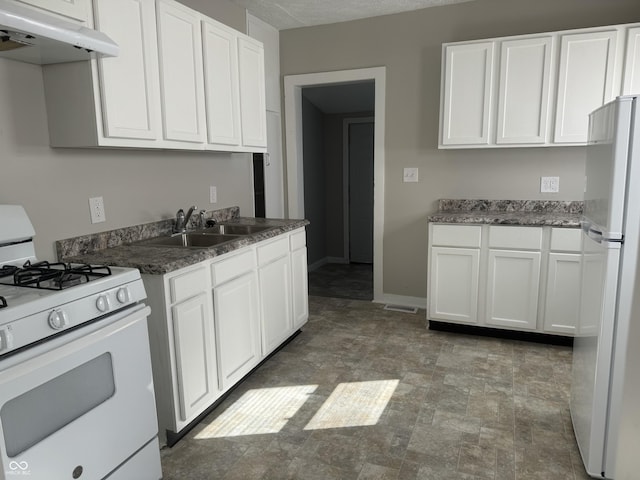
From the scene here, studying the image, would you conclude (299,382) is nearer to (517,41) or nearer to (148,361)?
(148,361)

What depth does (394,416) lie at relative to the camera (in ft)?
7.68

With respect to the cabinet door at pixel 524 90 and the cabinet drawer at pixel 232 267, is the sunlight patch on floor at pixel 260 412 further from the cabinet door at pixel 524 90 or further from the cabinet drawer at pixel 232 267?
the cabinet door at pixel 524 90

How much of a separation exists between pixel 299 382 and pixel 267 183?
80.4 inches

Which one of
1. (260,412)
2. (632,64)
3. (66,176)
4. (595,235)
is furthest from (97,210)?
(632,64)

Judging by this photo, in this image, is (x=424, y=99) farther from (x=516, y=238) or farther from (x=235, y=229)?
(x=235, y=229)

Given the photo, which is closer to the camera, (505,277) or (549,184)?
(505,277)

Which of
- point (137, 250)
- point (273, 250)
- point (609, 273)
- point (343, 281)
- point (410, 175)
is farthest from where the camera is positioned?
point (343, 281)

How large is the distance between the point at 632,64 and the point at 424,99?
4.81 ft

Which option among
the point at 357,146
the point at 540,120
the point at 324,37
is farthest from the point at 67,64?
the point at 357,146

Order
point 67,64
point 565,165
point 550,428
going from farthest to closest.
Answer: point 565,165, point 550,428, point 67,64

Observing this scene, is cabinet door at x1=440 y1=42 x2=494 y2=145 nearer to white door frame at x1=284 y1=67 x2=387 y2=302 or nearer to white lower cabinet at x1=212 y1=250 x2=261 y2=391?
white door frame at x1=284 y1=67 x2=387 y2=302

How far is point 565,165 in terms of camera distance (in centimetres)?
346

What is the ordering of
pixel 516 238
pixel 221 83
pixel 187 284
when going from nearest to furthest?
pixel 187 284 < pixel 221 83 < pixel 516 238

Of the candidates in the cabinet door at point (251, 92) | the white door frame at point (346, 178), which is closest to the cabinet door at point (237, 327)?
the cabinet door at point (251, 92)
